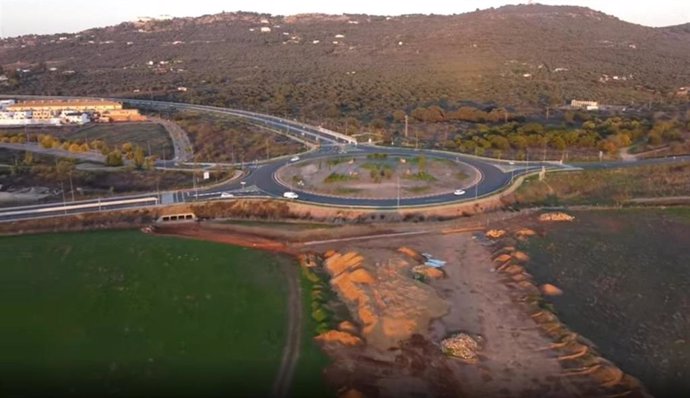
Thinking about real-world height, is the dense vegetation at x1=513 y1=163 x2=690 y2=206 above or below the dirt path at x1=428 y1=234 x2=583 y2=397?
above

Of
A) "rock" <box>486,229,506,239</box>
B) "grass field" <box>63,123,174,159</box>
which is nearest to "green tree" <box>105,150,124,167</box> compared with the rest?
"grass field" <box>63,123,174,159</box>

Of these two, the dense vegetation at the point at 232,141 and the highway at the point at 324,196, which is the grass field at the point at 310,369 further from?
the dense vegetation at the point at 232,141

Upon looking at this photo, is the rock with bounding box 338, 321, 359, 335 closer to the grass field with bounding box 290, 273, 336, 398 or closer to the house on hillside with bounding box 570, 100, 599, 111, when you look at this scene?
the grass field with bounding box 290, 273, 336, 398

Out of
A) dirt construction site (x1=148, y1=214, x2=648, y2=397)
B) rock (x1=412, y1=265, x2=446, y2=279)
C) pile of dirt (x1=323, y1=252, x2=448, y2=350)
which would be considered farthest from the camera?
rock (x1=412, y1=265, x2=446, y2=279)

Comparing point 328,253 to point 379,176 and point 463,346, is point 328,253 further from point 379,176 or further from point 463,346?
point 379,176

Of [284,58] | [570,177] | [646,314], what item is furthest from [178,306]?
[284,58]

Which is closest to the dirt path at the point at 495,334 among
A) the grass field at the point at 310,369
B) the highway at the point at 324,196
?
the grass field at the point at 310,369
